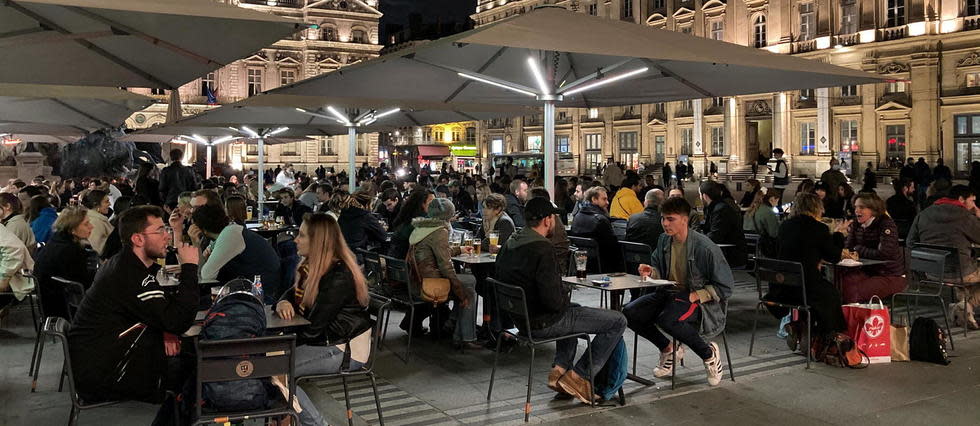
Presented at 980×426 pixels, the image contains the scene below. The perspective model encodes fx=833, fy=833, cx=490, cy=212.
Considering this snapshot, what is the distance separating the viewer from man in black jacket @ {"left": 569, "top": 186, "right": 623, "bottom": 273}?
33.2 feet

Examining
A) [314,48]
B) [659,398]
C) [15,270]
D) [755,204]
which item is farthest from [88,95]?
[314,48]

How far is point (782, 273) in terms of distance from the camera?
7.55 meters

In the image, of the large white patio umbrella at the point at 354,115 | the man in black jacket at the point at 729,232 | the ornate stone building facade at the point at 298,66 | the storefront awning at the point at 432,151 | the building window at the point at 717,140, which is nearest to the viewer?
the man in black jacket at the point at 729,232

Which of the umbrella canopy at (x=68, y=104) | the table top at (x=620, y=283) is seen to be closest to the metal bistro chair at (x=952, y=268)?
the table top at (x=620, y=283)

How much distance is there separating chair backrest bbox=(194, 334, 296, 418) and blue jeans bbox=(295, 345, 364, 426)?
0.68 m

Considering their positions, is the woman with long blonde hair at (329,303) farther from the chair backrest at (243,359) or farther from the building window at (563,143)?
the building window at (563,143)

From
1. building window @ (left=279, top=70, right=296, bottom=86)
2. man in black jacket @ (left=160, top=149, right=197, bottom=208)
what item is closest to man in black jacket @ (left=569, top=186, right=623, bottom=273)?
man in black jacket @ (left=160, top=149, right=197, bottom=208)

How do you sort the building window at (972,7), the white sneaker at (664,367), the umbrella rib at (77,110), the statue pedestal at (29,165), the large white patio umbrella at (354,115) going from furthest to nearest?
the building window at (972,7) < the statue pedestal at (29,165) < the large white patio umbrella at (354,115) < the umbrella rib at (77,110) < the white sneaker at (664,367)

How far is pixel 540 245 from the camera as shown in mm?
6035

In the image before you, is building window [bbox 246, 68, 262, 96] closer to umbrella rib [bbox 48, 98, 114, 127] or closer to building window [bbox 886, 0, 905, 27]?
building window [bbox 886, 0, 905, 27]

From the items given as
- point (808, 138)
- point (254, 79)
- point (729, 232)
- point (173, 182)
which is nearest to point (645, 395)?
point (729, 232)

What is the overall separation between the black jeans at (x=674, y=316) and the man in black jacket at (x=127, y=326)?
12.3 ft

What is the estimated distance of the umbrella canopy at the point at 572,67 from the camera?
22.3 ft

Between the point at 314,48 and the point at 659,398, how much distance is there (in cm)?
6124
